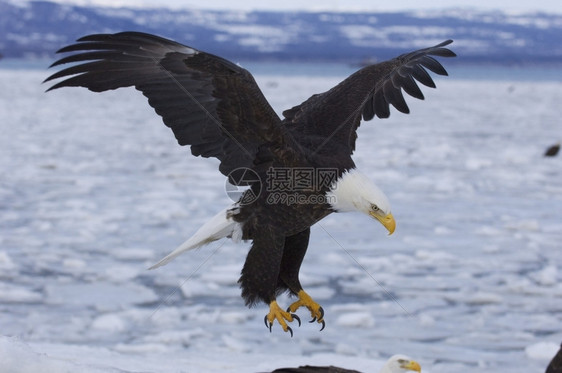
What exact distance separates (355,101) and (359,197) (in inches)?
29.3

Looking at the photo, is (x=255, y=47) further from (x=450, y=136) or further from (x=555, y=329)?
(x=555, y=329)

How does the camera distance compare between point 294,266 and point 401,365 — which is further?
point 294,266

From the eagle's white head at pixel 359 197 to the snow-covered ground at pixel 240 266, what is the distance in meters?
1.00

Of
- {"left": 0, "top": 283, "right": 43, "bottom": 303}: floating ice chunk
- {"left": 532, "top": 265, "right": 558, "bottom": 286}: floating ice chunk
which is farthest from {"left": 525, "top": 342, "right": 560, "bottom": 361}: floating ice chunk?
{"left": 0, "top": 283, "right": 43, "bottom": 303}: floating ice chunk

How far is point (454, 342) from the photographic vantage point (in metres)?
4.56

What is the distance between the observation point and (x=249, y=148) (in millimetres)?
3092

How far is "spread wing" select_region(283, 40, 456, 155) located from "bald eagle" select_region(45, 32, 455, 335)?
0.02 meters

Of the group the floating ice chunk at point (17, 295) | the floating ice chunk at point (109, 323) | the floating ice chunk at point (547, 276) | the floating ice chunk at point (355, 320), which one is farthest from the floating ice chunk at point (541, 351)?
the floating ice chunk at point (17, 295)

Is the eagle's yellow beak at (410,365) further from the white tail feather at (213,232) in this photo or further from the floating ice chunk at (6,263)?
the floating ice chunk at (6,263)

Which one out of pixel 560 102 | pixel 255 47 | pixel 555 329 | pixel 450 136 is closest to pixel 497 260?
pixel 555 329

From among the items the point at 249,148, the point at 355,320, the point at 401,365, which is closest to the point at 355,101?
the point at 249,148

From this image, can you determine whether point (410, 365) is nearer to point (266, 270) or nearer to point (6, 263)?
point (266, 270)

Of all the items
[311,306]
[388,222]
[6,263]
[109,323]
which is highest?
[388,222]

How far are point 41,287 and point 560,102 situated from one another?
21998mm
